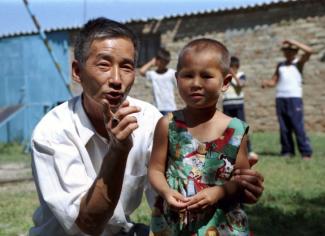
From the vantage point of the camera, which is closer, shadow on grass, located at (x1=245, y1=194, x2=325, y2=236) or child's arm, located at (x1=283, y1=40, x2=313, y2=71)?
shadow on grass, located at (x1=245, y1=194, x2=325, y2=236)

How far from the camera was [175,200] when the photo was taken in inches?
95.0

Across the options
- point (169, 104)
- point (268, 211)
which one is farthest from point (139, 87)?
point (268, 211)

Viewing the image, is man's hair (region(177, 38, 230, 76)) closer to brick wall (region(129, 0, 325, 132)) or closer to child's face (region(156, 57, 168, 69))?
child's face (region(156, 57, 168, 69))

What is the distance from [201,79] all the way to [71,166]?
66cm

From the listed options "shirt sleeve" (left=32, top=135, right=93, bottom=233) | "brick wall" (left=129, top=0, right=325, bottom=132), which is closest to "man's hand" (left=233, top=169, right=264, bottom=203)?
"shirt sleeve" (left=32, top=135, right=93, bottom=233)

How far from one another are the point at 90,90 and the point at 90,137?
0.20 metres

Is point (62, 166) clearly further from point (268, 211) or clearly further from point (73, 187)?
point (268, 211)

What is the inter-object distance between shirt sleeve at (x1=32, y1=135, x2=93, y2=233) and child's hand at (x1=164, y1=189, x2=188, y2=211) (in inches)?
12.4

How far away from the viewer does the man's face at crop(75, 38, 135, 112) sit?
7.36ft

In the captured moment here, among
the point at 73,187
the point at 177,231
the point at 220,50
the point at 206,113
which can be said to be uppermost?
the point at 220,50

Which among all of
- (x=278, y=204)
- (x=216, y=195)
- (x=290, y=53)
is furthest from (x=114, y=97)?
(x=290, y=53)

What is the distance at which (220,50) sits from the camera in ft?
8.59

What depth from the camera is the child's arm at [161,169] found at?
2.41 m

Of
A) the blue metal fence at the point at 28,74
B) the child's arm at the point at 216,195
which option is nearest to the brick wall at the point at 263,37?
the blue metal fence at the point at 28,74
